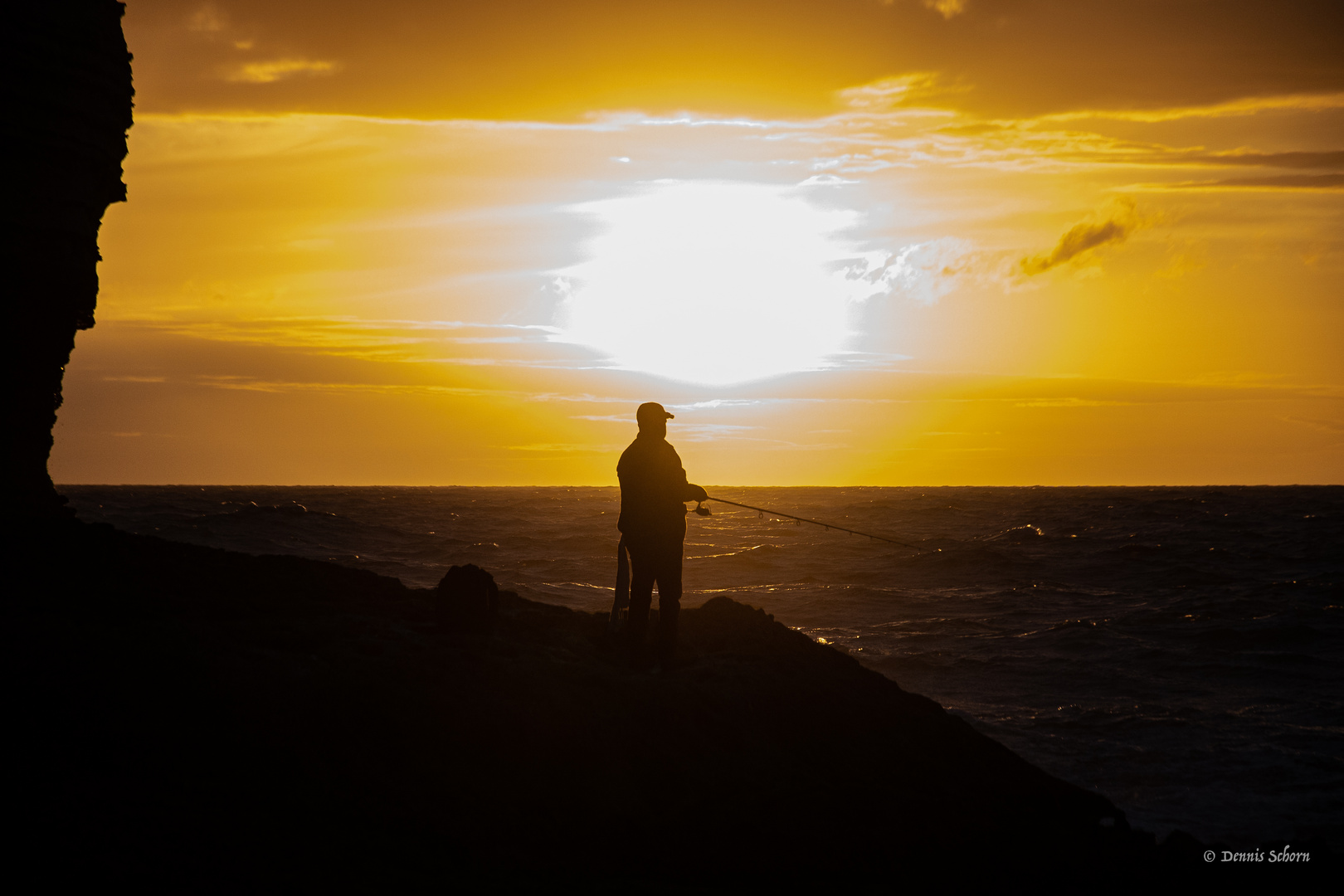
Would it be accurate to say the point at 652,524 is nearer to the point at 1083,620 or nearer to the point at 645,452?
the point at 645,452

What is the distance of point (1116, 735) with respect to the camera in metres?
11.4

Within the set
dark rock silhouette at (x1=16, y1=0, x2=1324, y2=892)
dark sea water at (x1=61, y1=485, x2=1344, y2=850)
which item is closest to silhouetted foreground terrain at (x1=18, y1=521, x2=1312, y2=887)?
dark rock silhouette at (x1=16, y1=0, x2=1324, y2=892)

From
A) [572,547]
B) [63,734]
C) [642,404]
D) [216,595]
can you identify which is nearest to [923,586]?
[572,547]

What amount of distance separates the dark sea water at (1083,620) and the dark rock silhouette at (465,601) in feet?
20.0

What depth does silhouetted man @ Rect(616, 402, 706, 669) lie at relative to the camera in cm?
786

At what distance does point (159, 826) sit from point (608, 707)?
9.14 feet

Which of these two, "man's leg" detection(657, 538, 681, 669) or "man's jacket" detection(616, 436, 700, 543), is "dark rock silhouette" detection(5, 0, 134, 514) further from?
"man's leg" detection(657, 538, 681, 669)

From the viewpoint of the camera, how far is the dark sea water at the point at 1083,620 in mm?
10297

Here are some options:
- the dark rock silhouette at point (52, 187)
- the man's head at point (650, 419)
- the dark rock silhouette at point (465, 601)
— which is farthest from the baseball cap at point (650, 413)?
the dark rock silhouette at point (52, 187)

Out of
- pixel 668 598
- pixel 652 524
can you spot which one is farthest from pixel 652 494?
pixel 668 598

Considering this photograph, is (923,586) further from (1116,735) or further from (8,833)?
(8,833)

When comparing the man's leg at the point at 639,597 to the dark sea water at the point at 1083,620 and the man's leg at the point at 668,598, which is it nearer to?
the man's leg at the point at 668,598

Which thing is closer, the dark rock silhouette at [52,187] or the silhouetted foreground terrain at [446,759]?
the silhouetted foreground terrain at [446,759]

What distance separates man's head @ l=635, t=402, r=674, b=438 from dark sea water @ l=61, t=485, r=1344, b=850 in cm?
556
